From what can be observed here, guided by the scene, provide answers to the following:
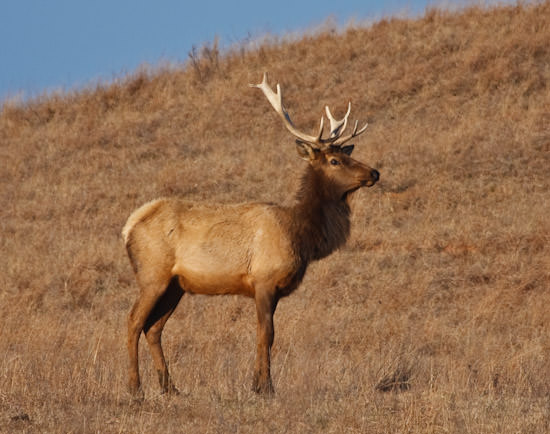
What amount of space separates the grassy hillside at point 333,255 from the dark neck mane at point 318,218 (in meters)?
1.08

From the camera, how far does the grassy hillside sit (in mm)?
6672

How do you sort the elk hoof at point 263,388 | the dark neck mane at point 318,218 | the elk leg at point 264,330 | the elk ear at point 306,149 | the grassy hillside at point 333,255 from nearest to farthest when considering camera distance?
the grassy hillside at point 333,255 → the elk hoof at point 263,388 → the elk leg at point 264,330 → the dark neck mane at point 318,218 → the elk ear at point 306,149

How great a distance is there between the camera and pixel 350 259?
525 inches

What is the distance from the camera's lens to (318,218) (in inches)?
336

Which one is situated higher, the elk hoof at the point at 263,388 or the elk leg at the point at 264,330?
the elk leg at the point at 264,330

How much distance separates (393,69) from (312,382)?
14092mm

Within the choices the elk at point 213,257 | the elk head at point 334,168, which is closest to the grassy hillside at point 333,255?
the elk at point 213,257

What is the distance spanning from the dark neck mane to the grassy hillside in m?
1.08

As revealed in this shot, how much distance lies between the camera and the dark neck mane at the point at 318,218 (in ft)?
27.1

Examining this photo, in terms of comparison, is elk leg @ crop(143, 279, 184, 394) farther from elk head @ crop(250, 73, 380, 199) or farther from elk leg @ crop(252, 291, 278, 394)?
elk head @ crop(250, 73, 380, 199)

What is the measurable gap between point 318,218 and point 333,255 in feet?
16.3

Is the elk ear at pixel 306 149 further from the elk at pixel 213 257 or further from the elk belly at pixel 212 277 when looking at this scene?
the elk belly at pixel 212 277

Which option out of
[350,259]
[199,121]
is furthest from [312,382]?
[199,121]

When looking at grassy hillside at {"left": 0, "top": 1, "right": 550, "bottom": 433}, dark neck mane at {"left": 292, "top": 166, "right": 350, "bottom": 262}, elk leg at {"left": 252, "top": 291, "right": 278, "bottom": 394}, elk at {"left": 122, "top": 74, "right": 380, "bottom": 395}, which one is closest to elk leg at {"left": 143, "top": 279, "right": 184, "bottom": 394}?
elk at {"left": 122, "top": 74, "right": 380, "bottom": 395}
